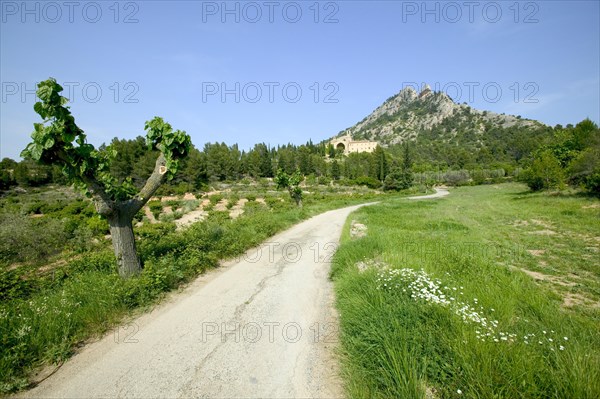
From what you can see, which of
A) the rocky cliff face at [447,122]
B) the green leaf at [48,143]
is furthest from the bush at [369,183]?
the rocky cliff face at [447,122]

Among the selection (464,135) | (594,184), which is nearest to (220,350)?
(594,184)

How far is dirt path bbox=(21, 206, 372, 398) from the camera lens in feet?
11.9

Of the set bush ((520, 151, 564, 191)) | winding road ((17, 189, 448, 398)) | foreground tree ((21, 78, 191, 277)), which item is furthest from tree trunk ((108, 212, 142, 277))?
bush ((520, 151, 564, 191))

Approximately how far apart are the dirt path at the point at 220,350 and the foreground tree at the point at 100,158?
2266 mm

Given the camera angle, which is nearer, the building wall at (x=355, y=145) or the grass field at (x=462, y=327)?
the grass field at (x=462, y=327)

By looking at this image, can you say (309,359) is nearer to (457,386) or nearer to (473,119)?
(457,386)

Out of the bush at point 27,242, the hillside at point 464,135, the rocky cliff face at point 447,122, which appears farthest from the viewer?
→ the rocky cliff face at point 447,122

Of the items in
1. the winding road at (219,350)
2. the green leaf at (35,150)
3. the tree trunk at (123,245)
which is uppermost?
the green leaf at (35,150)

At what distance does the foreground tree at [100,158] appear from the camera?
5.57 meters

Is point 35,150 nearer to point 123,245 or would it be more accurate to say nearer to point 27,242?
point 123,245

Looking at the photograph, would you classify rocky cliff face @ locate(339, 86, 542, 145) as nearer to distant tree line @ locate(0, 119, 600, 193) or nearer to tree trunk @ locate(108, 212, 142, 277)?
distant tree line @ locate(0, 119, 600, 193)

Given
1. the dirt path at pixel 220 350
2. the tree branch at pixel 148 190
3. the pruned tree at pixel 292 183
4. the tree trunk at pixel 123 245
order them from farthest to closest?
the pruned tree at pixel 292 183, the tree branch at pixel 148 190, the tree trunk at pixel 123 245, the dirt path at pixel 220 350

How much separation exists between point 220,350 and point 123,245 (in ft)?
14.1

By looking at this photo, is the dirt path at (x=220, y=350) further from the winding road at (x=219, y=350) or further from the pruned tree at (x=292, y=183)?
the pruned tree at (x=292, y=183)
